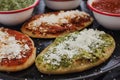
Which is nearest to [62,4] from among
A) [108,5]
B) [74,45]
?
[108,5]

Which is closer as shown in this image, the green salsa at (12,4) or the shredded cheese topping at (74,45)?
the shredded cheese topping at (74,45)

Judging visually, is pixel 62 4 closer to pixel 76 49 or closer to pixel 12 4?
pixel 12 4

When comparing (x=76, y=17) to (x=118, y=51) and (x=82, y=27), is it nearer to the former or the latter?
(x=82, y=27)

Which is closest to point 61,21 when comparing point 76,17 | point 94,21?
point 76,17

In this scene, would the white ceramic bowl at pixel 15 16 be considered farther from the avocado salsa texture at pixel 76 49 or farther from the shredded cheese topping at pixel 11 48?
the avocado salsa texture at pixel 76 49

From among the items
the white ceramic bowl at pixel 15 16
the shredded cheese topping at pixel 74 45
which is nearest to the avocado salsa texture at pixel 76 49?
the shredded cheese topping at pixel 74 45
